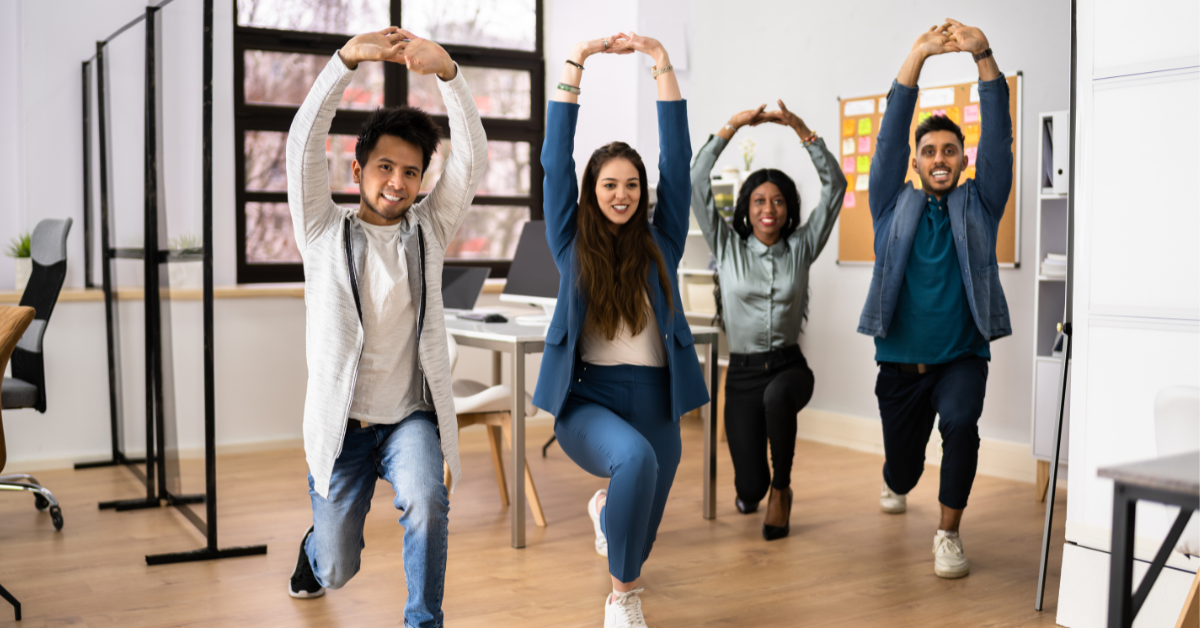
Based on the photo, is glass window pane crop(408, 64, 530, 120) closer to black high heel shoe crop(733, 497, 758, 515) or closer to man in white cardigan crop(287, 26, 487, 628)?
black high heel shoe crop(733, 497, 758, 515)

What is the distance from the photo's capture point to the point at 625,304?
8.57 ft

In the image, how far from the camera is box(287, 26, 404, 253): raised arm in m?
2.01

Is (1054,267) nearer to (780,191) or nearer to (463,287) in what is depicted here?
(780,191)

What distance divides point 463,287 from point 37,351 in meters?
1.80

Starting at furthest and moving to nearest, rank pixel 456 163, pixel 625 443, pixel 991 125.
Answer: pixel 991 125 < pixel 625 443 < pixel 456 163

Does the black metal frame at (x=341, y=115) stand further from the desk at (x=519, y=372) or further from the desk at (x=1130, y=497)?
the desk at (x=1130, y=497)

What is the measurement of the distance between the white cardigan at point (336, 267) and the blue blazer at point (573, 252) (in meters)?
0.40

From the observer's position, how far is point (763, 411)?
140 inches

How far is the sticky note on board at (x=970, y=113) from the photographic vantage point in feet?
14.9

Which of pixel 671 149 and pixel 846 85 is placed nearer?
pixel 671 149

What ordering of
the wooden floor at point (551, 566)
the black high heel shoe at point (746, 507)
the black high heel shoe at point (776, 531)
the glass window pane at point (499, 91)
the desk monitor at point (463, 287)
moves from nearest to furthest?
1. the wooden floor at point (551, 566)
2. the black high heel shoe at point (776, 531)
3. the black high heel shoe at point (746, 507)
4. the desk monitor at point (463, 287)
5. the glass window pane at point (499, 91)

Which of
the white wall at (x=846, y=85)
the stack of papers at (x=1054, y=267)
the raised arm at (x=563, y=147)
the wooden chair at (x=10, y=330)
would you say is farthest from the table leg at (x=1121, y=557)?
the white wall at (x=846, y=85)

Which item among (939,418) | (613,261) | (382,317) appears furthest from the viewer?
(939,418)

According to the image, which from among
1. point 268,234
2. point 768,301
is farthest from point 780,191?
point 268,234
